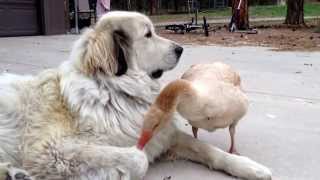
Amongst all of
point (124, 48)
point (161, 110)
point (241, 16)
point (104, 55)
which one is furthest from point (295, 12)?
point (161, 110)

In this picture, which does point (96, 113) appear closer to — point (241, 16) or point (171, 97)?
point (171, 97)

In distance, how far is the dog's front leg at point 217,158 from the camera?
3689 millimetres

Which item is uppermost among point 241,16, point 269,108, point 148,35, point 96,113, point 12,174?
point 148,35

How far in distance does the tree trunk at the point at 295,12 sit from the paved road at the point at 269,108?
37.3ft

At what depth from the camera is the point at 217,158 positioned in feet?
12.7

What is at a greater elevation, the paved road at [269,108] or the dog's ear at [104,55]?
the dog's ear at [104,55]

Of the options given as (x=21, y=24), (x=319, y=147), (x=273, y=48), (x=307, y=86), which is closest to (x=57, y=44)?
(x=21, y=24)

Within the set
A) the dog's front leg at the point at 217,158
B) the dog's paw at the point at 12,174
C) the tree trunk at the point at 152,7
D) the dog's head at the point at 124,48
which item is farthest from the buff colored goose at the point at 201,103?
the tree trunk at the point at 152,7

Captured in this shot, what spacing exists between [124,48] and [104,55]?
20 centimetres

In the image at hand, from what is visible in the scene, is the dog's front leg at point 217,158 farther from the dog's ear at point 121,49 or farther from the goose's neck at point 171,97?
the dog's ear at point 121,49

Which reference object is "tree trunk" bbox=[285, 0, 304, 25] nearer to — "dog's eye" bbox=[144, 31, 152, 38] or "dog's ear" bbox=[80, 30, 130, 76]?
"dog's eye" bbox=[144, 31, 152, 38]

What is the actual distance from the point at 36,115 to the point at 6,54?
25.2 feet

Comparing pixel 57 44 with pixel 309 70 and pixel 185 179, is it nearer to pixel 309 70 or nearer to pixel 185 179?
pixel 309 70

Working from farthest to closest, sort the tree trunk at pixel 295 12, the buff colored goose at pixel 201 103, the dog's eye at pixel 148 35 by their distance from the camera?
1. the tree trunk at pixel 295 12
2. the dog's eye at pixel 148 35
3. the buff colored goose at pixel 201 103
